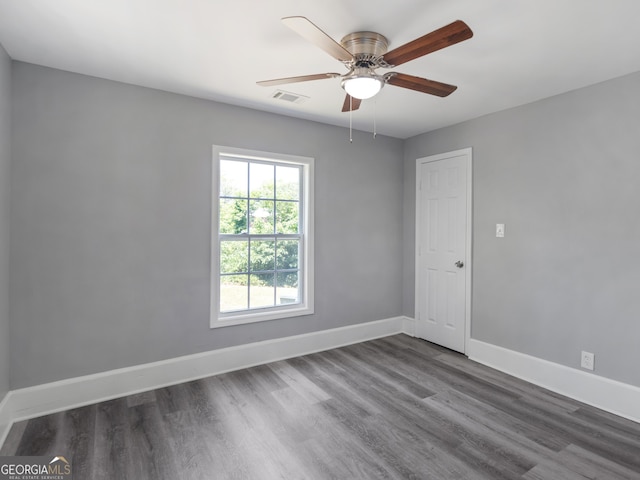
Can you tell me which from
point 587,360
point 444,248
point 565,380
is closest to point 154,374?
point 444,248

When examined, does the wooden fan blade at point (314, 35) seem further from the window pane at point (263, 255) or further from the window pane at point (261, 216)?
the window pane at point (263, 255)

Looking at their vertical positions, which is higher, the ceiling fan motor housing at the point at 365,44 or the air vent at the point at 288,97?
the air vent at the point at 288,97

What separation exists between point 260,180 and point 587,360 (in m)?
3.32

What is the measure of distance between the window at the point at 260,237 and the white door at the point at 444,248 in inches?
58.9

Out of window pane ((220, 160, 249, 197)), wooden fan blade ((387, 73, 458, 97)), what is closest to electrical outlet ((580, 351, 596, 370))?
wooden fan blade ((387, 73, 458, 97))

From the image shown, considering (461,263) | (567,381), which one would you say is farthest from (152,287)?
(567,381)

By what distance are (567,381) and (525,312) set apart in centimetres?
63

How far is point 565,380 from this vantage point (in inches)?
112

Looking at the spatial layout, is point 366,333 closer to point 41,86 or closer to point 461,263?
point 461,263

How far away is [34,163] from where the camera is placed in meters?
2.44

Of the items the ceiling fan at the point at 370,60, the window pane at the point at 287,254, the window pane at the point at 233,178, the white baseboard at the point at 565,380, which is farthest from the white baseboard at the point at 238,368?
the ceiling fan at the point at 370,60

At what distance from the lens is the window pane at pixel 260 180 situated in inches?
134

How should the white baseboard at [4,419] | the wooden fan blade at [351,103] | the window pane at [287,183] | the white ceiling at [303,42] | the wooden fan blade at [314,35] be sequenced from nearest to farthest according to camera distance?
the wooden fan blade at [314,35] → the white ceiling at [303,42] → the white baseboard at [4,419] → the wooden fan blade at [351,103] → the window pane at [287,183]

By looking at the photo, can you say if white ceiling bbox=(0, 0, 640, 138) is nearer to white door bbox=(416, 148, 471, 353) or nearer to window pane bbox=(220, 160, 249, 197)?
window pane bbox=(220, 160, 249, 197)
